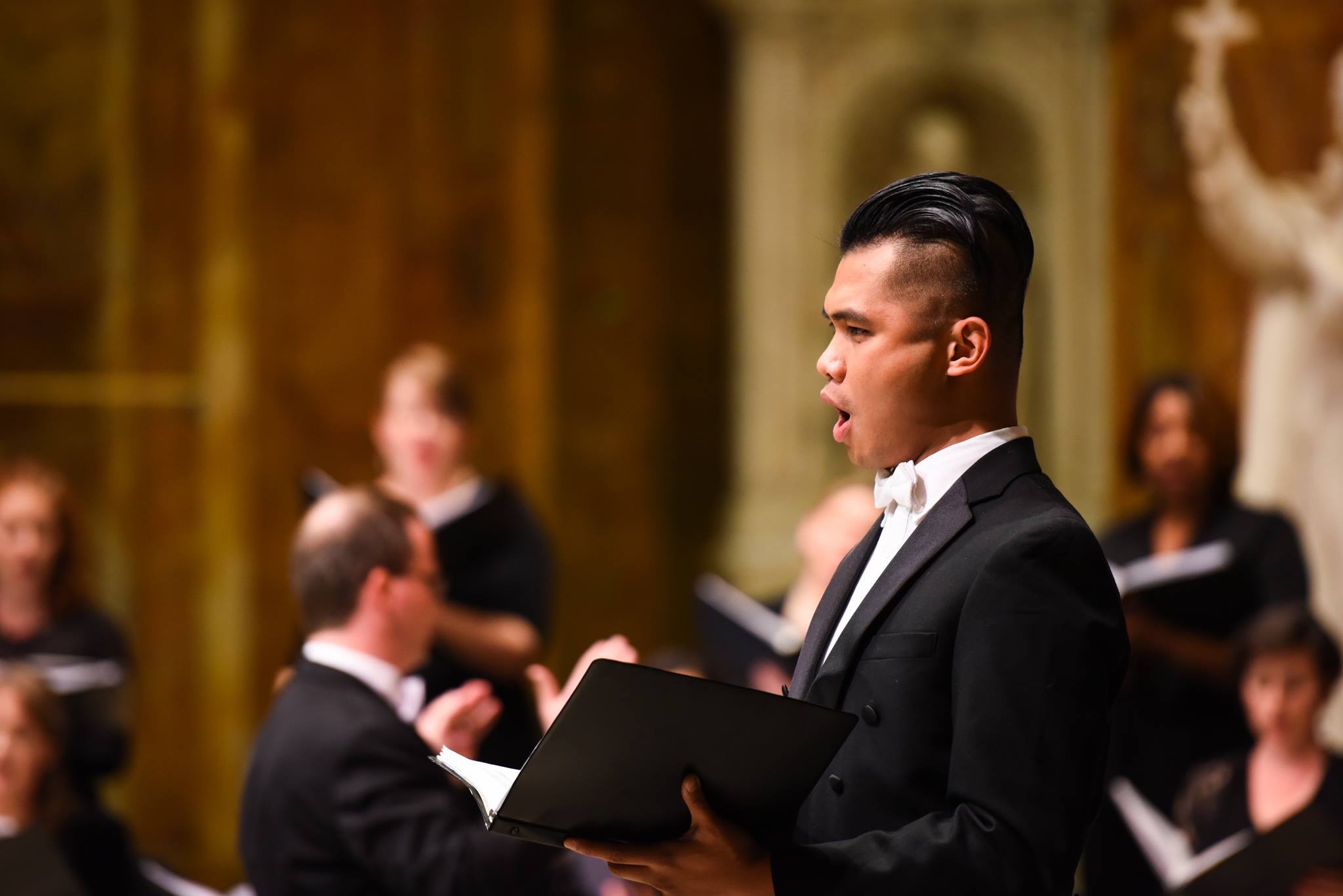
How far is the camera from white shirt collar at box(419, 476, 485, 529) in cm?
381

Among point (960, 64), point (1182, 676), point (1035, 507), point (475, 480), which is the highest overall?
point (960, 64)

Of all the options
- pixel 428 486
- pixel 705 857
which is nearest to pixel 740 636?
pixel 428 486

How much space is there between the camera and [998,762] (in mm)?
1395

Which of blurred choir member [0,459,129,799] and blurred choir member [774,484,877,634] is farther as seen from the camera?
blurred choir member [0,459,129,799]

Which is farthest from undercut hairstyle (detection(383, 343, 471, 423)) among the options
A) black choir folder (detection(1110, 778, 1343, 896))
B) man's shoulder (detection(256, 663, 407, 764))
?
black choir folder (detection(1110, 778, 1343, 896))

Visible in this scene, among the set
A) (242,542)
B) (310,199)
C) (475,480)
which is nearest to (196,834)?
(242,542)

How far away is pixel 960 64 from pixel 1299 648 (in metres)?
3.64

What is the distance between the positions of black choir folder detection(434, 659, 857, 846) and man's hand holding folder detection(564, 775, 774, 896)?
13 mm

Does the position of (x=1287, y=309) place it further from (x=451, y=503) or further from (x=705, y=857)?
(x=705, y=857)

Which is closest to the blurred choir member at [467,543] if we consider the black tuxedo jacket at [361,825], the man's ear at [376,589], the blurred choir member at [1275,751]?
the man's ear at [376,589]

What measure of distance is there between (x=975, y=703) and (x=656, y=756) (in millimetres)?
272

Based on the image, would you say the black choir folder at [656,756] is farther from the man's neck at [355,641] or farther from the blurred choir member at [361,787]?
the man's neck at [355,641]

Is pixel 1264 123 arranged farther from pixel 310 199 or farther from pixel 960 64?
pixel 310 199

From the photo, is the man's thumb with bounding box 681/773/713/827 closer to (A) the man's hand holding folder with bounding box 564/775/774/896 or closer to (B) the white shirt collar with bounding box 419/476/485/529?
(A) the man's hand holding folder with bounding box 564/775/774/896
